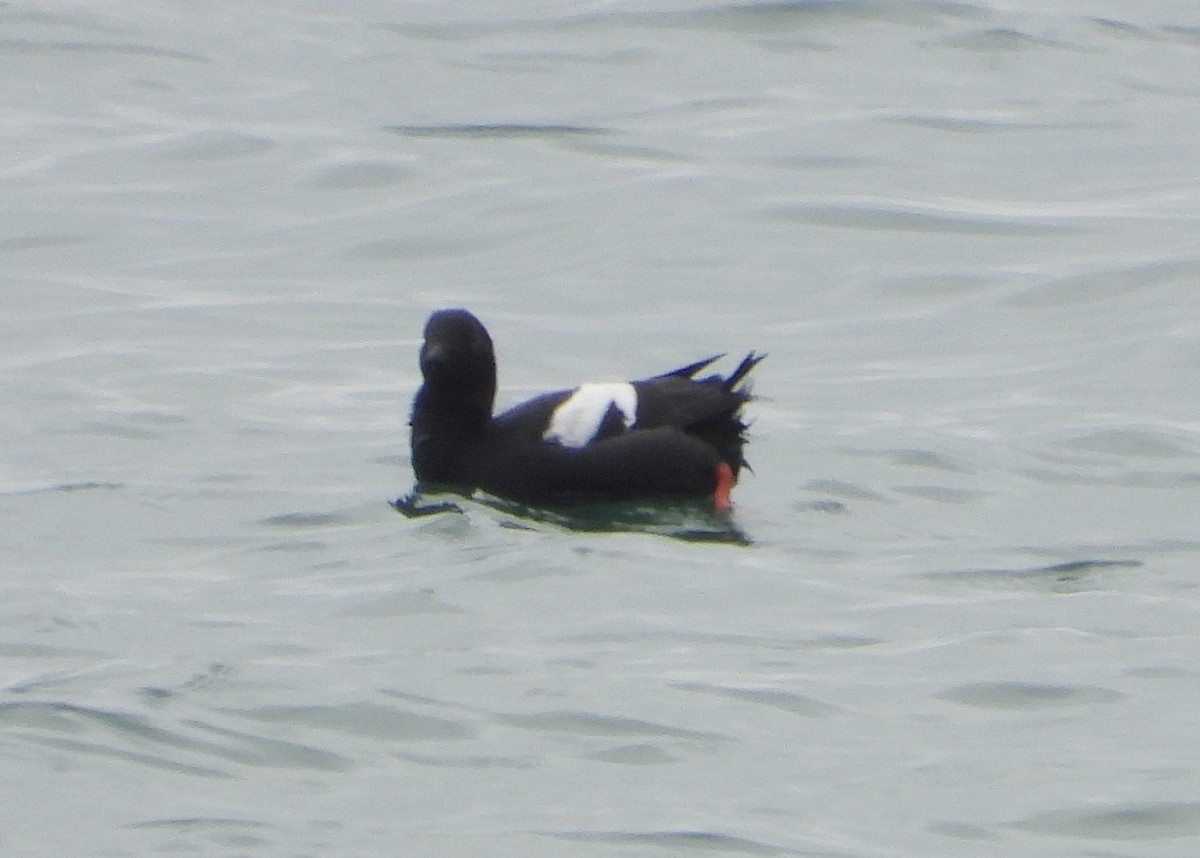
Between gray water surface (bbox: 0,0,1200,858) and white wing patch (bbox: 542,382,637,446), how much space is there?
566 mm

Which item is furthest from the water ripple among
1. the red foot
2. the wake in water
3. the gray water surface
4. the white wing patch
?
the white wing patch

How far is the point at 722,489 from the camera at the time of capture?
10.1m

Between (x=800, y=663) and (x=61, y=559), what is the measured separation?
2.78m

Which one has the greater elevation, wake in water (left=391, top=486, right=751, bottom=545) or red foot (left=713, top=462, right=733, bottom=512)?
red foot (left=713, top=462, right=733, bottom=512)

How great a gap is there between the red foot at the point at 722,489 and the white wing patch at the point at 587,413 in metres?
0.39

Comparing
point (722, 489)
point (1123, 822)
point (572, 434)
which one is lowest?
point (1123, 822)

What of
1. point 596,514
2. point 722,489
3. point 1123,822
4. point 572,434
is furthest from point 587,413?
point 1123,822

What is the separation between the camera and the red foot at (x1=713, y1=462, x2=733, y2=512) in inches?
395

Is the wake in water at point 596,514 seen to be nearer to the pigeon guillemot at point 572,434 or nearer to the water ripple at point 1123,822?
the pigeon guillemot at point 572,434

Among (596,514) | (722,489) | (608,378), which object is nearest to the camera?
(596,514)

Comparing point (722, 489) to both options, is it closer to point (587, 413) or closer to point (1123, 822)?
point (587, 413)

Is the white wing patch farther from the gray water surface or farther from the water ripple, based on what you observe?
the water ripple

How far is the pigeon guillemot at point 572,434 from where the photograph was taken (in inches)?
394

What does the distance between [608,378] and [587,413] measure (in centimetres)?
218
